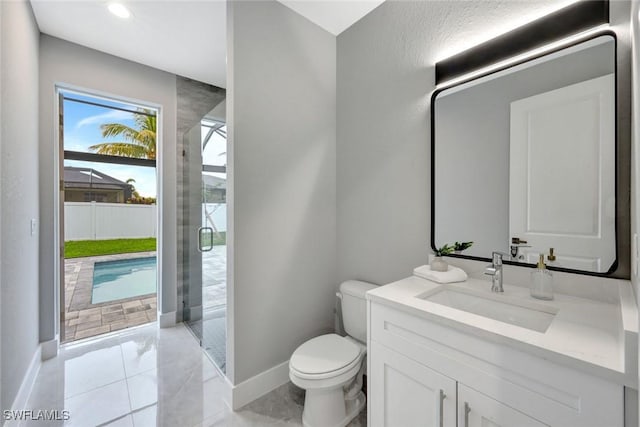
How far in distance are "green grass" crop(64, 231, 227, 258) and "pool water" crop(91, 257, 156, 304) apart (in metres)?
0.22

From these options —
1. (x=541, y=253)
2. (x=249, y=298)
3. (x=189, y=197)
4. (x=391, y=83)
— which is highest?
(x=391, y=83)

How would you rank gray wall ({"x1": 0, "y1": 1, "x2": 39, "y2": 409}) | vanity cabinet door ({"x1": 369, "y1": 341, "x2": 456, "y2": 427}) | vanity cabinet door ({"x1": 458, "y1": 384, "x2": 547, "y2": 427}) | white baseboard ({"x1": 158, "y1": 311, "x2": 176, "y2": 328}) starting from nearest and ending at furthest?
vanity cabinet door ({"x1": 458, "y1": 384, "x2": 547, "y2": 427}) < vanity cabinet door ({"x1": 369, "y1": 341, "x2": 456, "y2": 427}) < gray wall ({"x1": 0, "y1": 1, "x2": 39, "y2": 409}) < white baseboard ({"x1": 158, "y1": 311, "x2": 176, "y2": 328})

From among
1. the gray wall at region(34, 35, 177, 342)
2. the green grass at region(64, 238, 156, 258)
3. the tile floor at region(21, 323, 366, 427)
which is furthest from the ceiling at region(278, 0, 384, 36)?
the green grass at region(64, 238, 156, 258)

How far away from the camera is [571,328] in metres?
0.81

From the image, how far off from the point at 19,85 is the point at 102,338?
215cm

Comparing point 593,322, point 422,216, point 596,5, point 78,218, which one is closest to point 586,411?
point 593,322

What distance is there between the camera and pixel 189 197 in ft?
9.04

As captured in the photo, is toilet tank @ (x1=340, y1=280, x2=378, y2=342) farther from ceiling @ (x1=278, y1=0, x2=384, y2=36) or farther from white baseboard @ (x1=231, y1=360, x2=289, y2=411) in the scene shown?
ceiling @ (x1=278, y1=0, x2=384, y2=36)

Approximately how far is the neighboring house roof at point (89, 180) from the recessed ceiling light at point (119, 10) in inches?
122

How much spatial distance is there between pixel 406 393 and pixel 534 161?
45.3 inches

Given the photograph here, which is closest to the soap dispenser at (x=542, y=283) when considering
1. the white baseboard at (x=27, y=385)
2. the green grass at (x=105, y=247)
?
the white baseboard at (x=27, y=385)

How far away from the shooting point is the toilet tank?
168 cm

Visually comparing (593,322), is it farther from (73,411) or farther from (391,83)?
(73,411)

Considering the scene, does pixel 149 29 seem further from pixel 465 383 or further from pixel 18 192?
pixel 465 383
